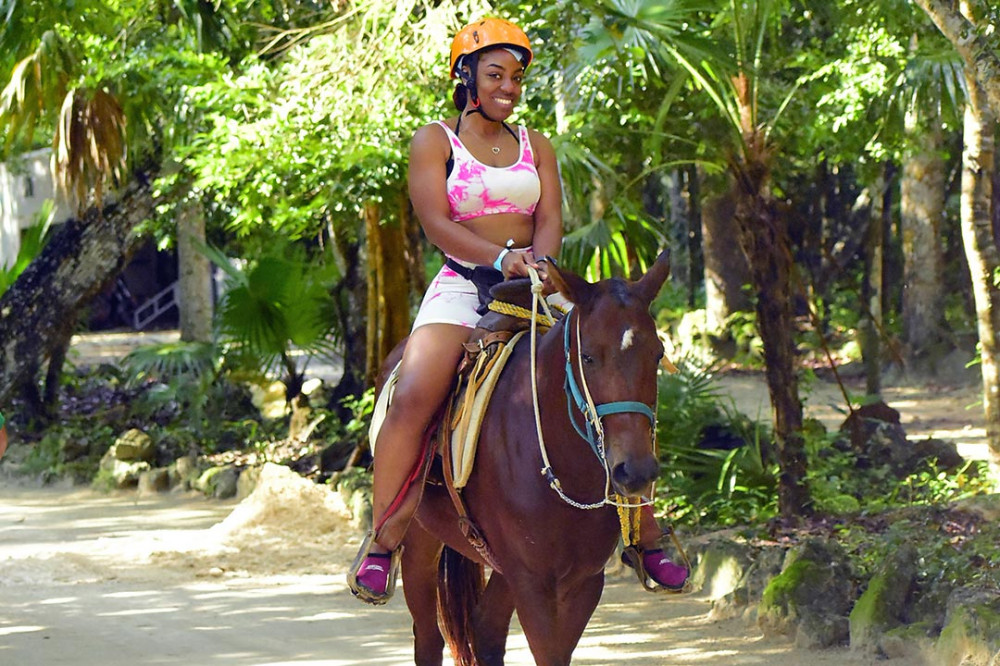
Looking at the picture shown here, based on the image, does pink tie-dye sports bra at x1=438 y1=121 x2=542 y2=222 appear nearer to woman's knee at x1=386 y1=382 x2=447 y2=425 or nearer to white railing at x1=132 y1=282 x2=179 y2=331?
woman's knee at x1=386 y1=382 x2=447 y2=425

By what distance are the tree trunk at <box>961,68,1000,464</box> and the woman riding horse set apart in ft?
13.9

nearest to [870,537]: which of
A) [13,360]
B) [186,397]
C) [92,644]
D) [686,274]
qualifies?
[92,644]

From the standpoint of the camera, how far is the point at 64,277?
14375mm

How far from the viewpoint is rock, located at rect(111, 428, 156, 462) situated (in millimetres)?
13305

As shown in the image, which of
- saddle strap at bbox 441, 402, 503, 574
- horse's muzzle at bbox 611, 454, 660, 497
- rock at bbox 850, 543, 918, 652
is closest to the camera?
horse's muzzle at bbox 611, 454, 660, 497

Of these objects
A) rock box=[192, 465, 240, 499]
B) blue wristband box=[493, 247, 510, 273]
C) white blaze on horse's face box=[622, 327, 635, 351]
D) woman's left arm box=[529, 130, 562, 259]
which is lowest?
rock box=[192, 465, 240, 499]

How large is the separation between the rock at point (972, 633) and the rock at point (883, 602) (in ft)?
1.30

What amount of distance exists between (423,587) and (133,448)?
8.69 metres

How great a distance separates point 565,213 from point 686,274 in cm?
1472

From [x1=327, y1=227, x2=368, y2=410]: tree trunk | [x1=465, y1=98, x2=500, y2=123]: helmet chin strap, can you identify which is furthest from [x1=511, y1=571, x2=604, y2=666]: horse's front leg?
[x1=327, y1=227, x2=368, y2=410]: tree trunk

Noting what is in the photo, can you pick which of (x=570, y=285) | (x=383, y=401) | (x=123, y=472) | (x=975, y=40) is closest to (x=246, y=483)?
(x=123, y=472)

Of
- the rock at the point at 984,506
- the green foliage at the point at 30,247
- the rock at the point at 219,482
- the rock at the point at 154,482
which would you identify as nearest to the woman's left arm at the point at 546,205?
the rock at the point at 984,506

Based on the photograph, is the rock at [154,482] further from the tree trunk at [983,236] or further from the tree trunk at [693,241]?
the tree trunk at [693,241]

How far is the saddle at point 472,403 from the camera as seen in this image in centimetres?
454
